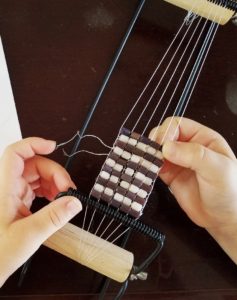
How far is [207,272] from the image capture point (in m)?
0.70

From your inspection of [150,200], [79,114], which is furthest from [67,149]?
[150,200]

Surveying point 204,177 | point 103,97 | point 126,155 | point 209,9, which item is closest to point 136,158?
point 126,155

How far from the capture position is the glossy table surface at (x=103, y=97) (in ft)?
2.21

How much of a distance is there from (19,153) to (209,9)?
477 mm

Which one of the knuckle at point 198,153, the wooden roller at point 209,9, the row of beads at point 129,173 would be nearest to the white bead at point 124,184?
the row of beads at point 129,173

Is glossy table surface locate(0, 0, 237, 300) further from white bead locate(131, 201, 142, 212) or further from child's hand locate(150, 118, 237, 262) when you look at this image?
white bead locate(131, 201, 142, 212)

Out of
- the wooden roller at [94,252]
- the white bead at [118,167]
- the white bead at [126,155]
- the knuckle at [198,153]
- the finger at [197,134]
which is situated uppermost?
the finger at [197,134]

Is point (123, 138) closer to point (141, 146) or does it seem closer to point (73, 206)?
point (141, 146)

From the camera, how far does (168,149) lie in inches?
23.4

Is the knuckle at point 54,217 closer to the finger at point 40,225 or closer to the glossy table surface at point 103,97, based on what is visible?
the finger at point 40,225

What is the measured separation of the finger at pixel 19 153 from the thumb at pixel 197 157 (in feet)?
0.59

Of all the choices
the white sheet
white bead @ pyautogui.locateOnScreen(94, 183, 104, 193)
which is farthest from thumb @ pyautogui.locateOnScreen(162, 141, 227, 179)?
the white sheet

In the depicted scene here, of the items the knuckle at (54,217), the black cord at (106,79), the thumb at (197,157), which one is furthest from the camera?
the black cord at (106,79)

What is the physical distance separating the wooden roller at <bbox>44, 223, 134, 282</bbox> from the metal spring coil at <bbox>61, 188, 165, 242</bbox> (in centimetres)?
6
